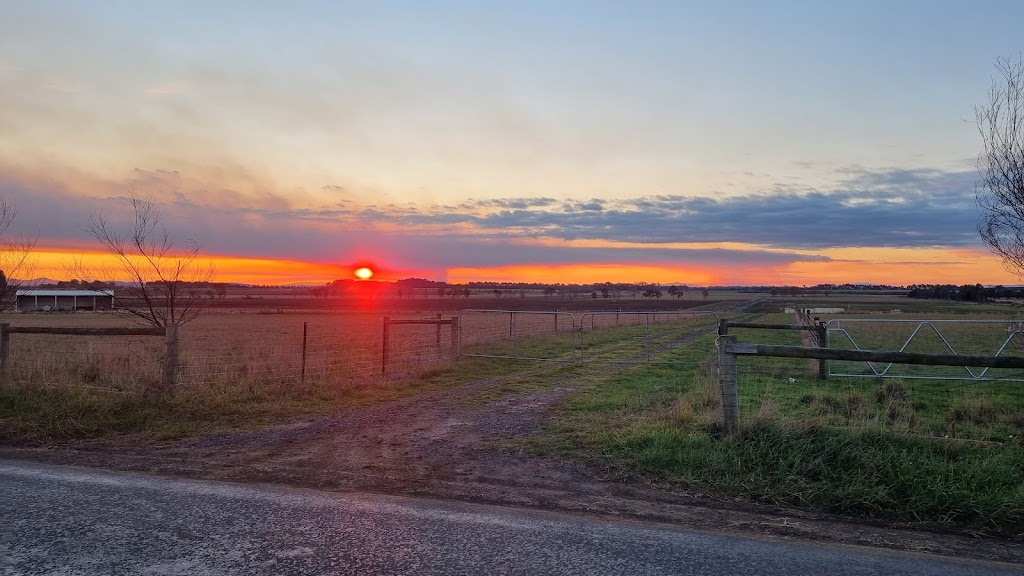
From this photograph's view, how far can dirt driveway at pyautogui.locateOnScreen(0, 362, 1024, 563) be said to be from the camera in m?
4.95

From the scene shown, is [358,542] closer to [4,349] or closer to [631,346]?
[4,349]

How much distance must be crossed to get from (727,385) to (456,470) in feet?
10.6

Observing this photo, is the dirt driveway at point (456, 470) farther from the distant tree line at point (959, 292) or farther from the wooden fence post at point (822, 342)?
the distant tree line at point (959, 292)

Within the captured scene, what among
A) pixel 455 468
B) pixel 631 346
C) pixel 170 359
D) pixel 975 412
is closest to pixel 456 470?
pixel 455 468

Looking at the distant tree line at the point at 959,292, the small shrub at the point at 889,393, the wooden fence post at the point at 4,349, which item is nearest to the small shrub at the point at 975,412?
the small shrub at the point at 889,393

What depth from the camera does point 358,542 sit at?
4.48 m

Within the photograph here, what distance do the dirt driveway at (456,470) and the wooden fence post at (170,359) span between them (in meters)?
2.62

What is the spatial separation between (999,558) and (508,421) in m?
5.85

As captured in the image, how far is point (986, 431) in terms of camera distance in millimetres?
8086

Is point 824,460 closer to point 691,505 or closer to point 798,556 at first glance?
point 691,505

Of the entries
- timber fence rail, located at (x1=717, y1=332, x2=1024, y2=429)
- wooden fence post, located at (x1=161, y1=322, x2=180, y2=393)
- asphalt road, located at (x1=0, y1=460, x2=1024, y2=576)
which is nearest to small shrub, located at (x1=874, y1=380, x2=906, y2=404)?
timber fence rail, located at (x1=717, y1=332, x2=1024, y2=429)

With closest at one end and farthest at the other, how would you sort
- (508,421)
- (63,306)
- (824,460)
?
1. (824,460)
2. (508,421)
3. (63,306)

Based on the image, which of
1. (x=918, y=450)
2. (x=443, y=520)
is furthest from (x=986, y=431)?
(x=443, y=520)

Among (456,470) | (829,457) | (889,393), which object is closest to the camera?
(829,457)
